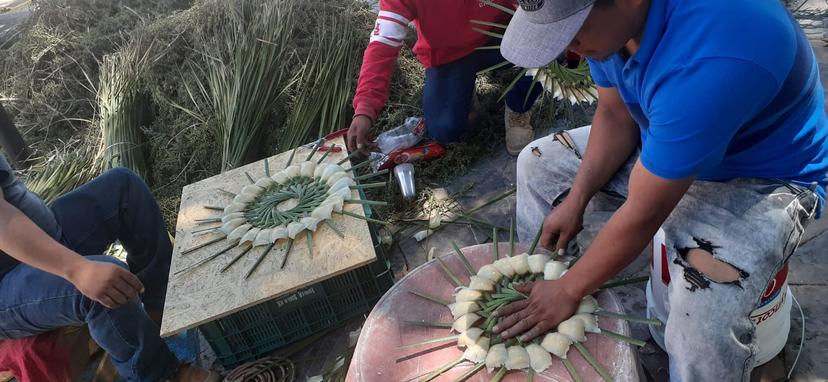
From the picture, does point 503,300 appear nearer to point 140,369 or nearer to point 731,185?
point 731,185

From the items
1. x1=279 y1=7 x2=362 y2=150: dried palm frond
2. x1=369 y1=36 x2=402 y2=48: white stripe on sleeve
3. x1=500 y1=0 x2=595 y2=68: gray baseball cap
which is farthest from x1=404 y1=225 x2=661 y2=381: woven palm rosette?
x1=279 y1=7 x2=362 y2=150: dried palm frond

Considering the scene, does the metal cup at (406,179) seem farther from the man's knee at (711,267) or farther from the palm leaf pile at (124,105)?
the palm leaf pile at (124,105)

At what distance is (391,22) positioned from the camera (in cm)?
258

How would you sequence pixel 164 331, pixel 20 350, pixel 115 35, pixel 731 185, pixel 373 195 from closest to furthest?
pixel 731 185 < pixel 164 331 < pixel 20 350 < pixel 373 195 < pixel 115 35

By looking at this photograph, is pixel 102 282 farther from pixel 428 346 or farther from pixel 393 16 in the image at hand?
pixel 393 16

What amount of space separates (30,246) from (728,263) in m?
2.11

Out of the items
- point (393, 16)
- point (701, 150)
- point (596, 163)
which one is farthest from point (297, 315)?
point (701, 150)

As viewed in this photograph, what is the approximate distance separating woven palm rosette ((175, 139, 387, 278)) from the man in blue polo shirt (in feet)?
2.96

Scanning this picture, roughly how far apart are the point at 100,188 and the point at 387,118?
160 cm

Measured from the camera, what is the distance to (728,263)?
1.32m

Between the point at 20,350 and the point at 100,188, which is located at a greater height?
the point at 100,188

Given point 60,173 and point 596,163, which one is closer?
point 596,163

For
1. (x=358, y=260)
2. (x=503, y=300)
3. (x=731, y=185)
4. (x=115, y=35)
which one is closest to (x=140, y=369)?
(x=358, y=260)

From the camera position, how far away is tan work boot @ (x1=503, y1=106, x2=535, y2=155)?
293 cm
